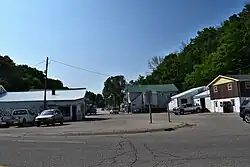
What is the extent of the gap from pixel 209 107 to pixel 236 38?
1872 centimetres

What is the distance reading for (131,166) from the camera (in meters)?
→ 9.16

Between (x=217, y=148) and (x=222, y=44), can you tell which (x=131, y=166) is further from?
(x=222, y=44)

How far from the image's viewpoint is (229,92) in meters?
58.5

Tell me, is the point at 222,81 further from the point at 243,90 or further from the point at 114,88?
the point at 114,88

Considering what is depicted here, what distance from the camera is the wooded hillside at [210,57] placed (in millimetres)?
77438

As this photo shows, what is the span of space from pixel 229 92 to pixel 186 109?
775cm

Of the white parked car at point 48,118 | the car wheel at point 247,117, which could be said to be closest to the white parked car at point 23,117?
the white parked car at point 48,118

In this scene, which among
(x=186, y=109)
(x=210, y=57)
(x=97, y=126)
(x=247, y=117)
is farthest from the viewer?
(x=210, y=57)

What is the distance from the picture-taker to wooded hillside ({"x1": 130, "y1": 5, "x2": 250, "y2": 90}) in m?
77.4

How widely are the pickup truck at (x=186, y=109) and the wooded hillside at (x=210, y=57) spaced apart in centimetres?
1846

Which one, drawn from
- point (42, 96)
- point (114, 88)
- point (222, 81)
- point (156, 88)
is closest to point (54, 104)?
point (42, 96)

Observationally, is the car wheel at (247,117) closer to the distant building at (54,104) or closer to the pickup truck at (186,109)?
the distant building at (54,104)

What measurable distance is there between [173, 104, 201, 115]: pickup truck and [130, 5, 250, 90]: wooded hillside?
1846 centimetres

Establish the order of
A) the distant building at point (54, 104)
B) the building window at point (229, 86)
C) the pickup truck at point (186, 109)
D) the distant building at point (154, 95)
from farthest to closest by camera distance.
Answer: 1. the distant building at point (154, 95)
2. the pickup truck at point (186, 109)
3. the building window at point (229, 86)
4. the distant building at point (54, 104)
